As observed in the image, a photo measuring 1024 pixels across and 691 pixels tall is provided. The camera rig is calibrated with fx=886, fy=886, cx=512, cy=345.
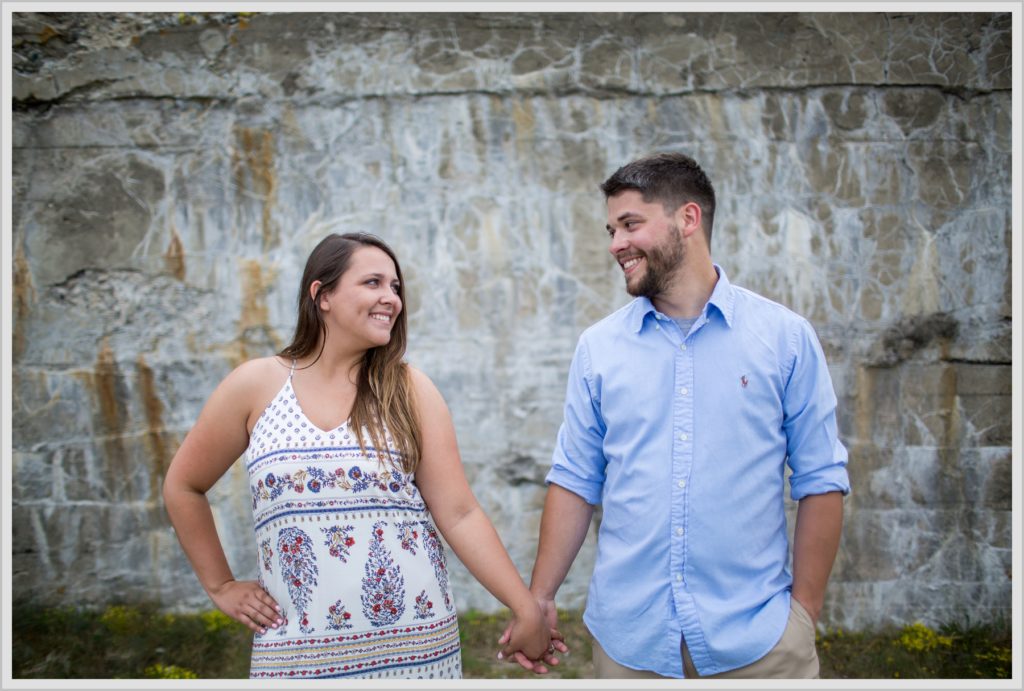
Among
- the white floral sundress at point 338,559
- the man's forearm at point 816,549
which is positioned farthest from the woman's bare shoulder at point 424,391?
the man's forearm at point 816,549

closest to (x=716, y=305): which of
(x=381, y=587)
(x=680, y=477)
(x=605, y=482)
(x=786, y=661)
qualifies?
(x=680, y=477)

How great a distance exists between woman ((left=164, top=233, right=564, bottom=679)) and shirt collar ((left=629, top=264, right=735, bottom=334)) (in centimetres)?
60

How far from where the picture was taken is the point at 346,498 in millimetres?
2348

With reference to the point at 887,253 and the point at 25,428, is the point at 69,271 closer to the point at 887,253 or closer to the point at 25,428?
the point at 25,428

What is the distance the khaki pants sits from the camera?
2.26 metres

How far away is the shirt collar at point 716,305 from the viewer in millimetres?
2414

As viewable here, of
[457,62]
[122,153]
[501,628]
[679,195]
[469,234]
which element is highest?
[457,62]

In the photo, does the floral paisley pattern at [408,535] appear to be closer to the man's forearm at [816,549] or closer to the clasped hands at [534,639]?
the clasped hands at [534,639]

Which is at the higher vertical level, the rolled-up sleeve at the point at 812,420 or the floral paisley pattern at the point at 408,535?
the rolled-up sleeve at the point at 812,420

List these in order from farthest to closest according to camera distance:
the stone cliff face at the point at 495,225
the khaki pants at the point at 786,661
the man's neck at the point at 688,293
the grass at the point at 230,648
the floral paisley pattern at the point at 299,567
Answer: the stone cliff face at the point at 495,225 < the grass at the point at 230,648 < the man's neck at the point at 688,293 < the floral paisley pattern at the point at 299,567 < the khaki pants at the point at 786,661

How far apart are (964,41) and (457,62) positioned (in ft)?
8.08

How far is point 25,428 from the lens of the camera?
4.42 meters

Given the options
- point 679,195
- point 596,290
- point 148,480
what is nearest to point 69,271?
point 148,480

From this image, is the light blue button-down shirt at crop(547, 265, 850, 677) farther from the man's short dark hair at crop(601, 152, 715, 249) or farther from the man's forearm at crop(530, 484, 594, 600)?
the man's short dark hair at crop(601, 152, 715, 249)
